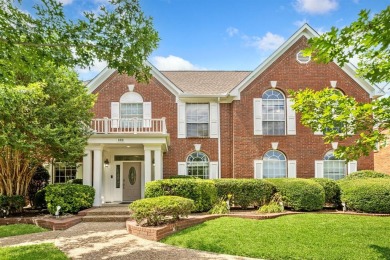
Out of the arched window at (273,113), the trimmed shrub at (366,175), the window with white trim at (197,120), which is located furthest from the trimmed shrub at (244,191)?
the trimmed shrub at (366,175)

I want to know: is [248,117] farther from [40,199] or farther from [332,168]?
[40,199]

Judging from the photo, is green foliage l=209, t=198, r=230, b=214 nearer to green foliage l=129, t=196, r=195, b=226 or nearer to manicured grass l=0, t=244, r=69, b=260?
green foliage l=129, t=196, r=195, b=226

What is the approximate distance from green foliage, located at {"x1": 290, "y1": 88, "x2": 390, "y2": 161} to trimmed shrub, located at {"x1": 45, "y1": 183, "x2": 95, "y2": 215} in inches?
377

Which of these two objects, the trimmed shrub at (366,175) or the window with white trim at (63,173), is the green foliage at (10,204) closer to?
the window with white trim at (63,173)

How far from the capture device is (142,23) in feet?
23.9

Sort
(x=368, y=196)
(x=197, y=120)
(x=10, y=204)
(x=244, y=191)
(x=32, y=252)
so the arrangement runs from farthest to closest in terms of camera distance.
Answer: (x=197, y=120)
(x=244, y=191)
(x=368, y=196)
(x=10, y=204)
(x=32, y=252)

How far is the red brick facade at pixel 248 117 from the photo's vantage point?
17.0 m

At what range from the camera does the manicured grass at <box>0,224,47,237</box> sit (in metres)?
10.1

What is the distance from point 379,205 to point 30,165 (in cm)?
1494

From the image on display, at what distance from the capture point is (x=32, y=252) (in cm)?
745

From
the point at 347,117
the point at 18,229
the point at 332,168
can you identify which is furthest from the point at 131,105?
the point at 347,117

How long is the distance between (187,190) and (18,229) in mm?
6093

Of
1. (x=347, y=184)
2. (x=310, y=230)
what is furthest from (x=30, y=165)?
(x=347, y=184)

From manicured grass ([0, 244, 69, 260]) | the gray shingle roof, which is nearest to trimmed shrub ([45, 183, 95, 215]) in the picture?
manicured grass ([0, 244, 69, 260])
